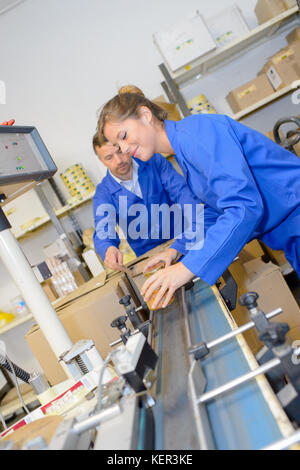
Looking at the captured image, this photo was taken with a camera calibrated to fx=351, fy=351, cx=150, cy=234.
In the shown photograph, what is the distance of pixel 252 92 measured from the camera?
103 inches

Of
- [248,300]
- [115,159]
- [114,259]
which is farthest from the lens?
[115,159]

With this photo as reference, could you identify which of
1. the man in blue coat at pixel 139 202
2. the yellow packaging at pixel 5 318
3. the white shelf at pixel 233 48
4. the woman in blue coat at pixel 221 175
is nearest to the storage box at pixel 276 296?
the woman in blue coat at pixel 221 175

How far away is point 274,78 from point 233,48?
1.32 feet

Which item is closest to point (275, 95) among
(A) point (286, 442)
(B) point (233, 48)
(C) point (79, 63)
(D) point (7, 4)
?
(B) point (233, 48)

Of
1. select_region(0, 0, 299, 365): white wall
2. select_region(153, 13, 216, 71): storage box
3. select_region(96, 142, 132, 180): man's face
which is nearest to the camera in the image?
select_region(96, 142, 132, 180): man's face

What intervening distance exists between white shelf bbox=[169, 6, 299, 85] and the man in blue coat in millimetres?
958

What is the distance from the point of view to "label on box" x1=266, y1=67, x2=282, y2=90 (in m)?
2.55

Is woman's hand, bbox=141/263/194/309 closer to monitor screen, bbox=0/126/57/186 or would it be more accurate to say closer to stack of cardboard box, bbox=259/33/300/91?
monitor screen, bbox=0/126/57/186

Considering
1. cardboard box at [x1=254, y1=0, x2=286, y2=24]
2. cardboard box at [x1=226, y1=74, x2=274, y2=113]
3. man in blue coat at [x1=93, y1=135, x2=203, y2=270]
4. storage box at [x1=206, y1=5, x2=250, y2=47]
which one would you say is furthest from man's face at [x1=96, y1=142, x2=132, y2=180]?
cardboard box at [x1=254, y1=0, x2=286, y2=24]

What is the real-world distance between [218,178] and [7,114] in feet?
9.65

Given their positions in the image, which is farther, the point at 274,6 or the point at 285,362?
the point at 274,6

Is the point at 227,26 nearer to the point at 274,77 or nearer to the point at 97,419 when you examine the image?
the point at 274,77
